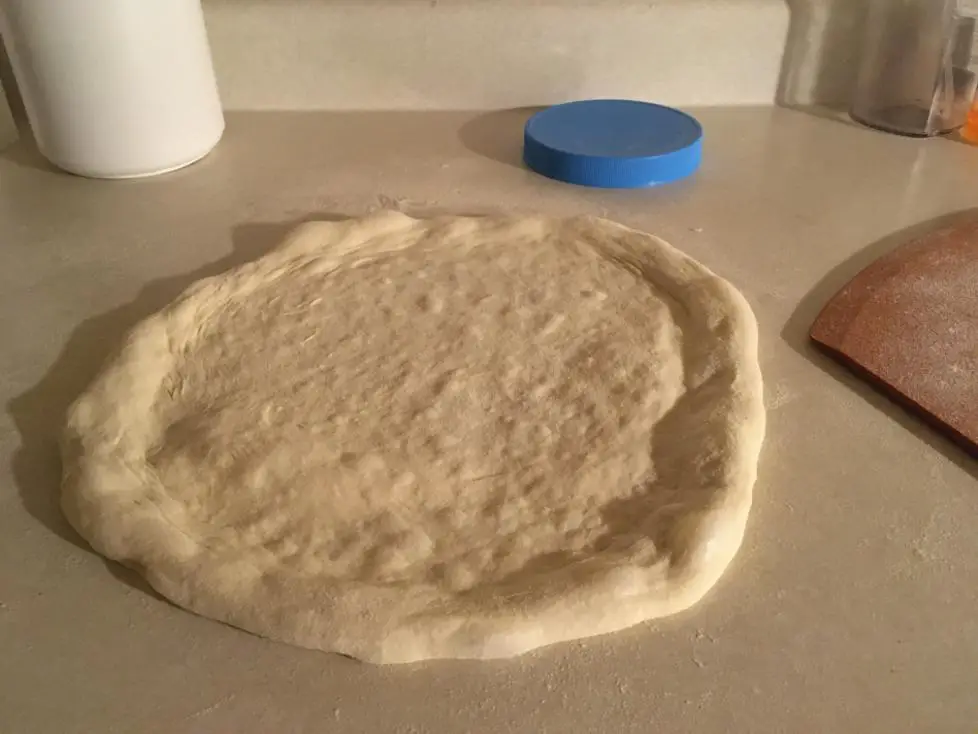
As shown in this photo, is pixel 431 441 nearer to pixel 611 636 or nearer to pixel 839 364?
pixel 611 636

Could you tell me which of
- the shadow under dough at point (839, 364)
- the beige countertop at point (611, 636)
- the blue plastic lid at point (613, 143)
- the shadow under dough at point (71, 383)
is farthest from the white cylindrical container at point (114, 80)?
the shadow under dough at point (839, 364)

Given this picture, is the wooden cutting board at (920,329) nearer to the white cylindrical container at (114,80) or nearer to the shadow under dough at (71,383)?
the shadow under dough at (71,383)

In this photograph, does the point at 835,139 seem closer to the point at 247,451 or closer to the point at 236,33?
the point at 236,33

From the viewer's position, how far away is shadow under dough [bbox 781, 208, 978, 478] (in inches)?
28.4

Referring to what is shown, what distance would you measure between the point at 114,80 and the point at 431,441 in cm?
57

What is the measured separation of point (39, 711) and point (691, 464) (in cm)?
46

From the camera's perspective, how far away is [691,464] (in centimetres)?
67

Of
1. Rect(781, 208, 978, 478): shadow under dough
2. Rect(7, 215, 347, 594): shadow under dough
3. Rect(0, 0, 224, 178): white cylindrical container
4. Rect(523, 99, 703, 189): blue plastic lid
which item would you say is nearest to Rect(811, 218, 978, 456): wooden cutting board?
Rect(781, 208, 978, 478): shadow under dough

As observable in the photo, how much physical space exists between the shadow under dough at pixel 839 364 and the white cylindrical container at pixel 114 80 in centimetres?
70

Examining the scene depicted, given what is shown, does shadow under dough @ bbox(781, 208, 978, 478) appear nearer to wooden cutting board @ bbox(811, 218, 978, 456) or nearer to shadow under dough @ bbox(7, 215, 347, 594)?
wooden cutting board @ bbox(811, 218, 978, 456)

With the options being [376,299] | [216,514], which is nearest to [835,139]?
[376,299]

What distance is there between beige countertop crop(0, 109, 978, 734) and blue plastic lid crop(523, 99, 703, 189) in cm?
2

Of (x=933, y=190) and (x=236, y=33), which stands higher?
(x=236, y=33)

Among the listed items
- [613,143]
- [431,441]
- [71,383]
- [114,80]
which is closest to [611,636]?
[431,441]
